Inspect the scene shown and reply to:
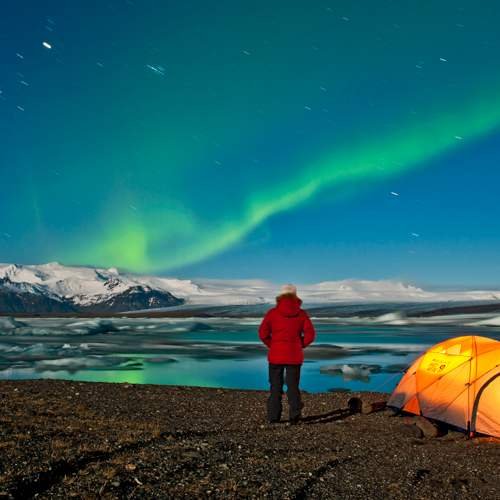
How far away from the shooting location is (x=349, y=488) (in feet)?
24.3

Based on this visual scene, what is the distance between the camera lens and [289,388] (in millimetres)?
12023

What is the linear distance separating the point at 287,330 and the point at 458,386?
4.21 metres

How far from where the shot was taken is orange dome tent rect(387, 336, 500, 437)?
12039 millimetres

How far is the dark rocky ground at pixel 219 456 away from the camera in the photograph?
22.9 feet

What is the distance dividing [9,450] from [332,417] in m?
7.88

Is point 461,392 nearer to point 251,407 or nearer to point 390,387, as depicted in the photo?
point 251,407

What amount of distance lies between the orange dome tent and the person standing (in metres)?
3.44

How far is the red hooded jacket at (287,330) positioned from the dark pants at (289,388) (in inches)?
7.2

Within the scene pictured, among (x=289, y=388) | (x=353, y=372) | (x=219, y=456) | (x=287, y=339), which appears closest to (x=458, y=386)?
(x=289, y=388)

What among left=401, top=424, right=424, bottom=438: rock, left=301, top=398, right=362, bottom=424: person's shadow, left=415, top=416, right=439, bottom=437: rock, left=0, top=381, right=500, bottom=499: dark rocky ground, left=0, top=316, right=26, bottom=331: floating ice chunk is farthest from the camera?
left=0, top=316, right=26, bottom=331: floating ice chunk

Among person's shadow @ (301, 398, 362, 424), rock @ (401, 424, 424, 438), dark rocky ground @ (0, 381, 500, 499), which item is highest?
dark rocky ground @ (0, 381, 500, 499)

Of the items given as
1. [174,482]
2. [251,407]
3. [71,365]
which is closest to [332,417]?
[251,407]

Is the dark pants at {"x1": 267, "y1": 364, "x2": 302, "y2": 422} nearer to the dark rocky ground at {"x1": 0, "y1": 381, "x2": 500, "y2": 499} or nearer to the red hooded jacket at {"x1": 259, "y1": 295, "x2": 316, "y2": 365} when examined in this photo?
the red hooded jacket at {"x1": 259, "y1": 295, "x2": 316, "y2": 365}

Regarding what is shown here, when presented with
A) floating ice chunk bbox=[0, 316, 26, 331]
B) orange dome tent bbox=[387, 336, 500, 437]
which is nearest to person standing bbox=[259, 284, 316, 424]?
orange dome tent bbox=[387, 336, 500, 437]
